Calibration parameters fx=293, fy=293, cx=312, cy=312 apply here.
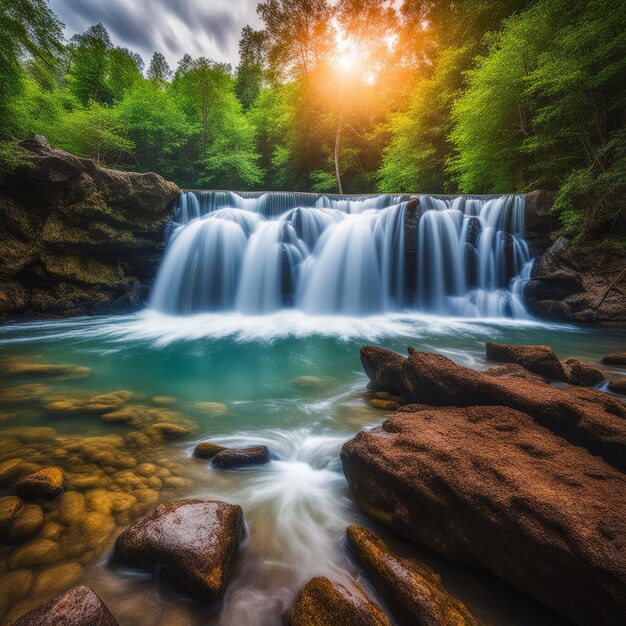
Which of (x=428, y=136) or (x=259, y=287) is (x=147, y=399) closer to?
(x=259, y=287)

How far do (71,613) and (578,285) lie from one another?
12109 millimetres

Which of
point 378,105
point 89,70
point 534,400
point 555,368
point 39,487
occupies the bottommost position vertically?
point 39,487

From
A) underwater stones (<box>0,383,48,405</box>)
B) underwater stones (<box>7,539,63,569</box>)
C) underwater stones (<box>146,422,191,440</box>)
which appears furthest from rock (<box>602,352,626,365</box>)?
underwater stones (<box>0,383,48,405</box>)

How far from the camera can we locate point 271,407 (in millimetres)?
3906

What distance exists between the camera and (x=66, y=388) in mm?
4031

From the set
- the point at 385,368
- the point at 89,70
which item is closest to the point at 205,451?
the point at 385,368

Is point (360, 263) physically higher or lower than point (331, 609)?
higher

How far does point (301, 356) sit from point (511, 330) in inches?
241

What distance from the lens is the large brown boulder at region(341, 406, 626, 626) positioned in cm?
121

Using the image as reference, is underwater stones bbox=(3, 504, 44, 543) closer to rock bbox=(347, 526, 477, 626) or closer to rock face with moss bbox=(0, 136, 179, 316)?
rock bbox=(347, 526, 477, 626)

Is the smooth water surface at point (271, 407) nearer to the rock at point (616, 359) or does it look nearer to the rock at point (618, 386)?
the rock at point (616, 359)

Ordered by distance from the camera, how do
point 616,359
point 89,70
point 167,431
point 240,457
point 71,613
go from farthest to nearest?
point 89,70 → point 616,359 → point 167,431 → point 240,457 → point 71,613

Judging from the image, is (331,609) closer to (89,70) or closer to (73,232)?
(73,232)

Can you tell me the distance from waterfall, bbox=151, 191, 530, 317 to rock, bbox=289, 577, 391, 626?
9225 mm
